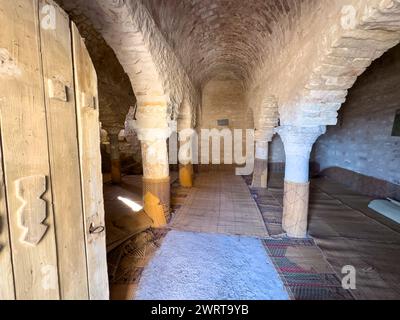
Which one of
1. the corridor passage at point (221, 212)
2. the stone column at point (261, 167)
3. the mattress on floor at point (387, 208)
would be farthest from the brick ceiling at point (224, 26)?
the mattress on floor at point (387, 208)

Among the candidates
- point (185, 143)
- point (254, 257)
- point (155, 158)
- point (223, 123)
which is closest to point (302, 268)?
point (254, 257)

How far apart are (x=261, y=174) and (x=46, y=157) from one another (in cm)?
637

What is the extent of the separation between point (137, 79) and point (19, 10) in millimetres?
2607

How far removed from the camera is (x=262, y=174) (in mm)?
6820

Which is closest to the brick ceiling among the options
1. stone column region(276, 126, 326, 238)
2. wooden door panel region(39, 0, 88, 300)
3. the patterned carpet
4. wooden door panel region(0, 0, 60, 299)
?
stone column region(276, 126, 326, 238)

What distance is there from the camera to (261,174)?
6.83 metres

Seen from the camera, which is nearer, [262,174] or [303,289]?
[303,289]

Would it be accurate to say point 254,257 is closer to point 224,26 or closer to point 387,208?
point 387,208

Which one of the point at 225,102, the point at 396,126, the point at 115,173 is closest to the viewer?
the point at 396,126

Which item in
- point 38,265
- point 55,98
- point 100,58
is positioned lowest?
point 38,265

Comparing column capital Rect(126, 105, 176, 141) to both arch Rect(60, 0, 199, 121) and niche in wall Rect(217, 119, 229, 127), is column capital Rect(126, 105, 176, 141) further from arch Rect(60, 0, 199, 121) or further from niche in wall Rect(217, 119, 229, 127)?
niche in wall Rect(217, 119, 229, 127)

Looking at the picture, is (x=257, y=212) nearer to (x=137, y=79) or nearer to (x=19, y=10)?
(x=137, y=79)

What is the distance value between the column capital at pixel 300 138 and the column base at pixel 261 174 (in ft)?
9.95
